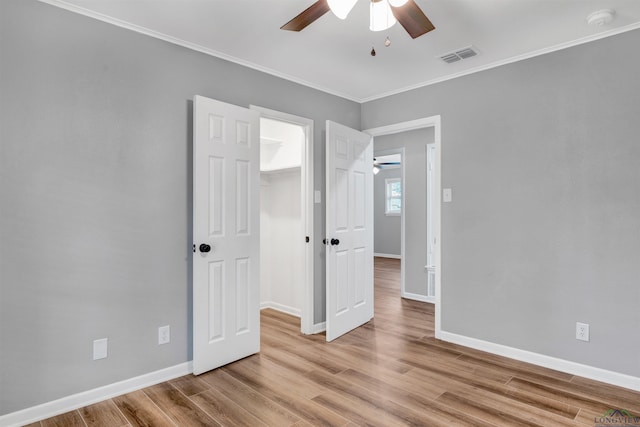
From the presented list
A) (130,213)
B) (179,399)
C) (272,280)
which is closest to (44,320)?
(130,213)

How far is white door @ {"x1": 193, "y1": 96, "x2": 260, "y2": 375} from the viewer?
2824 millimetres

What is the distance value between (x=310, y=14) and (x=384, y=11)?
39 cm

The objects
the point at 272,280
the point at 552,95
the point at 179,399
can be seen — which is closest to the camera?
the point at 179,399

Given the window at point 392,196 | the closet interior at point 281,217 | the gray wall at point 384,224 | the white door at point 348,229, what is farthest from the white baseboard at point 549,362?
the window at point 392,196

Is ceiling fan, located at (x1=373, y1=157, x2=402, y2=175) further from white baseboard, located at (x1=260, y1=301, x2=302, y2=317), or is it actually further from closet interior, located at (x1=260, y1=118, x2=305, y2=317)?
white baseboard, located at (x1=260, y1=301, x2=302, y2=317)

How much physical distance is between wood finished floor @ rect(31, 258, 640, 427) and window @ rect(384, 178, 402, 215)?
713 cm

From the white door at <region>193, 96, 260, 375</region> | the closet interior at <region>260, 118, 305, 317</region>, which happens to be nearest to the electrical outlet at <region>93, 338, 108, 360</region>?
the white door at <region>193, 96, 260, 375</region>

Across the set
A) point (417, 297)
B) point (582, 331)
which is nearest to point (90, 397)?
point (582, 331)

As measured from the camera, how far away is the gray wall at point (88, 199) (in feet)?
7.20

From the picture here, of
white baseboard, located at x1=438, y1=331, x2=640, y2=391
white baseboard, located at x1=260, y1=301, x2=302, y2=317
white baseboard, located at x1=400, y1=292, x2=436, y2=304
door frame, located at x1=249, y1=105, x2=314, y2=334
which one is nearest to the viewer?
white baseboard, located at x1=438, y1=331, x2=640, y2=391

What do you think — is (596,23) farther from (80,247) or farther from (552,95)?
(80,247)

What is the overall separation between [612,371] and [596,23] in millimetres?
2514

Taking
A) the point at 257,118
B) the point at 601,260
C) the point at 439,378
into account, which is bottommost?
the point at 439,378

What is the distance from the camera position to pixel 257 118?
3.21 m
